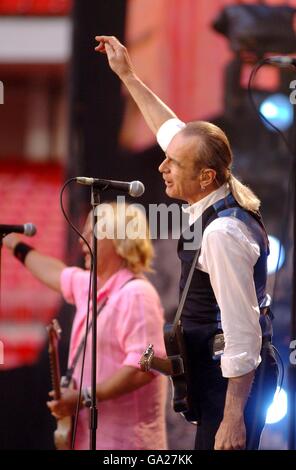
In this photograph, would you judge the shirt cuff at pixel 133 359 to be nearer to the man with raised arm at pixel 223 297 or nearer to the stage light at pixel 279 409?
the man with raised arm at pixel 223 297

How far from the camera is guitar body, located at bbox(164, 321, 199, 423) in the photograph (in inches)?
116

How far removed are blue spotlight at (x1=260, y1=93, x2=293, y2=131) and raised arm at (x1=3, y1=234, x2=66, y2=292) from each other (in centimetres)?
115

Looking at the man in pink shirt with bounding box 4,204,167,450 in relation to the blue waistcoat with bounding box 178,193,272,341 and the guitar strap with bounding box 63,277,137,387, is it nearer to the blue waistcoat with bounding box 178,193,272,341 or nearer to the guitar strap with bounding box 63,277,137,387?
the guitar strap with bounding box 63,277,137,387

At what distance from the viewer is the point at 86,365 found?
3627 millimetres

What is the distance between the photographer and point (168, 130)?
3135 mm

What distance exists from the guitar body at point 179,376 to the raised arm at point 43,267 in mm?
1002

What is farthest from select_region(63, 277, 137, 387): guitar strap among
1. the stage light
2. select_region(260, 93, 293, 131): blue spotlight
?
select_region(260, 93, 293, 131): blue spotlight

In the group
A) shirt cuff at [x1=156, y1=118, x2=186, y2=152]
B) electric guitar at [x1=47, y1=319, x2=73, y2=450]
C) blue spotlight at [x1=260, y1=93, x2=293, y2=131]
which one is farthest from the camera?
blue spotlight at [x1=260, y1=93, x2=293, y2=131]

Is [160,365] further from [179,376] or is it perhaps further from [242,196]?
[242,196]

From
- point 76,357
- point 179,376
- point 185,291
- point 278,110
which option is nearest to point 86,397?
point 76,357

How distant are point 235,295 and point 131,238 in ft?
3.26

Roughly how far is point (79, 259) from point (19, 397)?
2.02 feet

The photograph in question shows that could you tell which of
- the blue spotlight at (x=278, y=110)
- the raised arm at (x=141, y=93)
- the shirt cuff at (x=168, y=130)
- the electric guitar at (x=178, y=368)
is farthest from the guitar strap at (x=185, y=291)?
the blue spotlight at (x=278, y=110)
